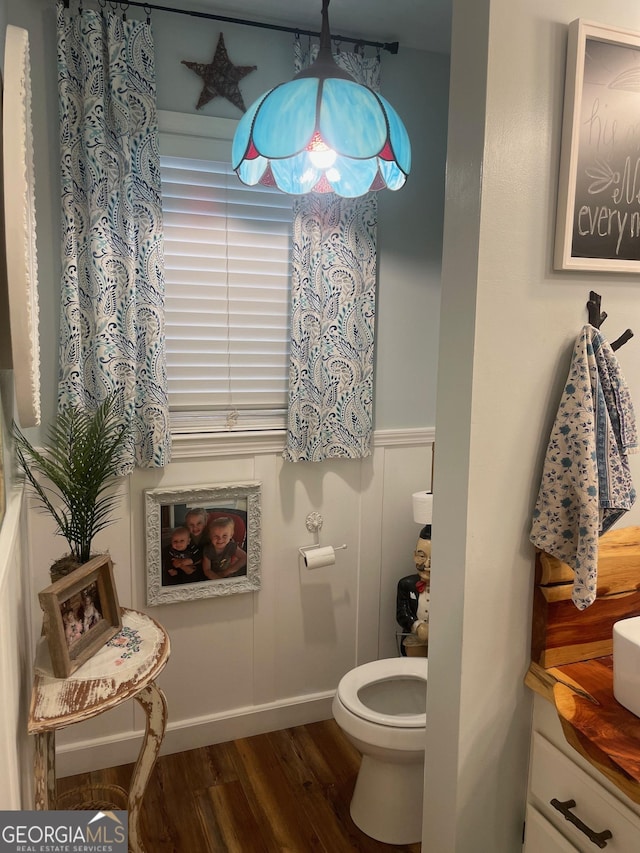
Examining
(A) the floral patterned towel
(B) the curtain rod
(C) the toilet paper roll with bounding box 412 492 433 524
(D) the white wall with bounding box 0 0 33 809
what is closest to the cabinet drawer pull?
(A) the floral patterned towel

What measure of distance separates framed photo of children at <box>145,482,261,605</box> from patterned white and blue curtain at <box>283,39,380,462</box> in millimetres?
287

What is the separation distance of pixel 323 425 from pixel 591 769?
1491 millimetres

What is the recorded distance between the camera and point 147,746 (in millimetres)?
1795

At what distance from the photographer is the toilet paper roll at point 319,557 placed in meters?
2.59

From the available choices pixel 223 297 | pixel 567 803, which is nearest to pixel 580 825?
pixel 567 803

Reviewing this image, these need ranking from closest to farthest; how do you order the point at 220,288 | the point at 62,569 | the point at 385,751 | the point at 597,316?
the point at 597,316, the point at 62,569, the point at 385,751, the point at 220,288

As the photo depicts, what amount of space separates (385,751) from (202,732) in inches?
34.7

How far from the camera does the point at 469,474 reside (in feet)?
4.60

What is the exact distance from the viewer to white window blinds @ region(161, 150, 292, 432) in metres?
2.36

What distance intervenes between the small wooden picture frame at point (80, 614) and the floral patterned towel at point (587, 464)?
1088 mm

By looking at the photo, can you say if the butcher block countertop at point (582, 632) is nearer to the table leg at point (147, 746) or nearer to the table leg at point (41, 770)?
the table leg at point (147, 746)

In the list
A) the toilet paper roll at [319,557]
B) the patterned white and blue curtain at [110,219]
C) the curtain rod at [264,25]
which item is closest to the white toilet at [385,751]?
the toilet paper roll at [319,557]

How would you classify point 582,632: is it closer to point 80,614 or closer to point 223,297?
point 80,614

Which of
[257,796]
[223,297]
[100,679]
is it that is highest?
[223,297]
